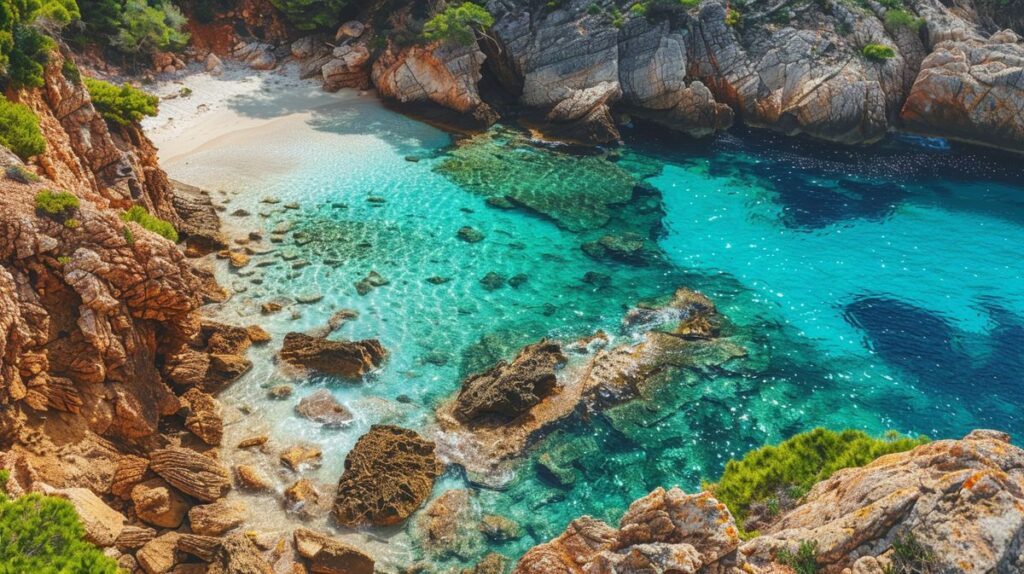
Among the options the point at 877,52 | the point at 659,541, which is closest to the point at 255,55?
the point at 877,52

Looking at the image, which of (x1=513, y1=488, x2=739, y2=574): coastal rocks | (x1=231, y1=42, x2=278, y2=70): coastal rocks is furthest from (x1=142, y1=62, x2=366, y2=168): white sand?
(x1=513, y1=488, x2=739, y2=574): coastal rocks

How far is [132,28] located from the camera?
42.5 m

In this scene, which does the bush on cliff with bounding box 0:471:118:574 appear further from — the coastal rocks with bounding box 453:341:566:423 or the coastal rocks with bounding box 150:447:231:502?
the coastal rocks with bounding box 453:341:566:423

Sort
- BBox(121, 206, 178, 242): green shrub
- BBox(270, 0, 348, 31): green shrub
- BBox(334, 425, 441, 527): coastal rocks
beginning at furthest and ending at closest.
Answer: BBox(270, 0, 348, 31): green shrub, BBox(121, 206, 178, 242): green shrub, BBox(334, 425, 441, 527): coastal rocks

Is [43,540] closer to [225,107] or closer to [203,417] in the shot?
[203,417]

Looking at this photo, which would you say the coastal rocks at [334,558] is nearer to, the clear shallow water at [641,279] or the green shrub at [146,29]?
the clear shallow water at [641,279]

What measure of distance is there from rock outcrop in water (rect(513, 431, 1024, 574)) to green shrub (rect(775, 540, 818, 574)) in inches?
2.8

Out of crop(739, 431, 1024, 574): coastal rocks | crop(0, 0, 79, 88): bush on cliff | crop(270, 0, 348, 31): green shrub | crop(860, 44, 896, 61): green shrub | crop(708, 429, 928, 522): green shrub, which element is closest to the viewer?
crop(739, 431, 1024, 574): coastal rocks

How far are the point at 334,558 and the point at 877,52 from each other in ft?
172

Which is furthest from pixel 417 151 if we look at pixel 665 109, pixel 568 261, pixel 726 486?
pixel 726 486

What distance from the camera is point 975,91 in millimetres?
46906

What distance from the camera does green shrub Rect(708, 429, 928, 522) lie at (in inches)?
577

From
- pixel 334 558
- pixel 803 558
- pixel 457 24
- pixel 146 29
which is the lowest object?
pixel 334 558

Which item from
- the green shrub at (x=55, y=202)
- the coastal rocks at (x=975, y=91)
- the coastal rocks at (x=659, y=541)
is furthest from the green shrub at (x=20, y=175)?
the coastal rocks at (x=975, y=91)
